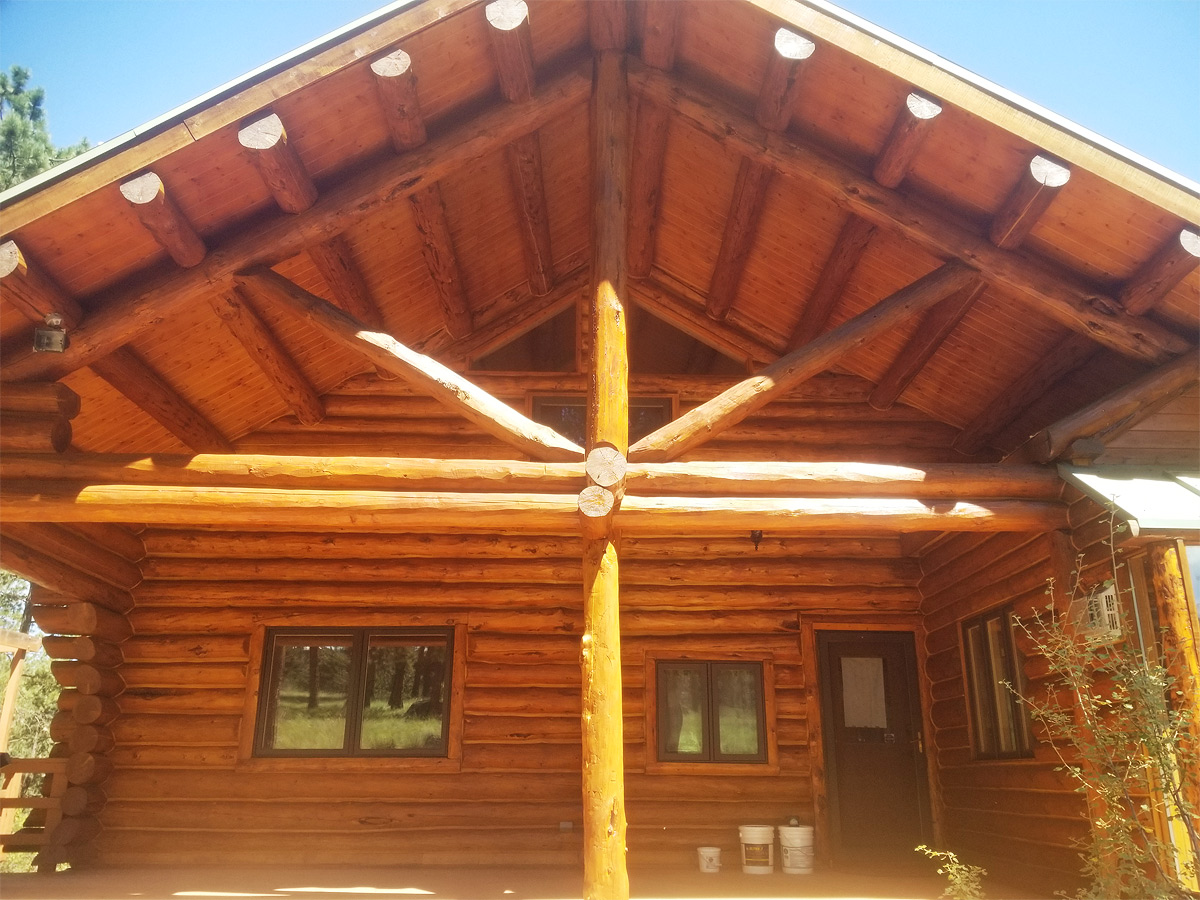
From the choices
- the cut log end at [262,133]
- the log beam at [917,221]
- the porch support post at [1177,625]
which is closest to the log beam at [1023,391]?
the log beam at [917,221]

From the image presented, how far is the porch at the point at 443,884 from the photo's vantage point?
6.93 meters

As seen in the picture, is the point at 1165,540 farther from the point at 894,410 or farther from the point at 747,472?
the point at 894,410

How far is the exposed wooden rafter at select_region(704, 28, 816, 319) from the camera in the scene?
249 inches

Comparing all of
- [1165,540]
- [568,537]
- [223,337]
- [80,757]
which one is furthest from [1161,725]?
[80,757]

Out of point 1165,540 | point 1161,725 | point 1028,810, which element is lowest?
point 1028,810

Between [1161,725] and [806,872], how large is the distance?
13.2 ft

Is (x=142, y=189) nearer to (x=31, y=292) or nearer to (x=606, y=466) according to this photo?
(x=31, y=292)

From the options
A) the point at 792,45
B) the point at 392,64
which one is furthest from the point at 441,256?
the point at 792,45

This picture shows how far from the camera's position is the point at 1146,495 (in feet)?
20.8

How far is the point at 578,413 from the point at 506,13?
177 inches

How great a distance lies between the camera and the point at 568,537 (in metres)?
9.61

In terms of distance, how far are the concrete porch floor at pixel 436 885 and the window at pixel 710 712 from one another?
113 centimetres

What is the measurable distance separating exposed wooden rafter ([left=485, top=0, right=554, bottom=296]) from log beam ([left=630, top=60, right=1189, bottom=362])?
1.06 m

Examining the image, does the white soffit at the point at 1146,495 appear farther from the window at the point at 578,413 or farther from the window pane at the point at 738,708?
the window at the point at 578,413
